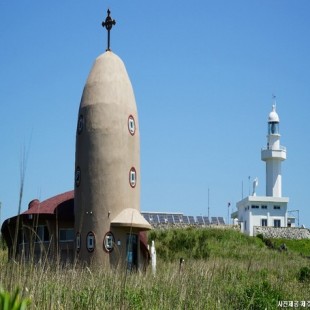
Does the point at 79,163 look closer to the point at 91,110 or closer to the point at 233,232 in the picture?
→ the point at 91,110

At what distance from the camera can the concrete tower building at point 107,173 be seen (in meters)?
19.5

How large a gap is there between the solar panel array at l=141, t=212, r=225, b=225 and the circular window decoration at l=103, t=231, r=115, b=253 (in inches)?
859

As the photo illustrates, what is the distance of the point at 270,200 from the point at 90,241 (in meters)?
32.4

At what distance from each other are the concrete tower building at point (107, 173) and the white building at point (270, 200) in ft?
91.8

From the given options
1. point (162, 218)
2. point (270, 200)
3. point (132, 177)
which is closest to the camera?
point (132, 177)

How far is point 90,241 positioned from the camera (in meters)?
19.6

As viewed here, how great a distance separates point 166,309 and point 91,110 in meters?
13.4

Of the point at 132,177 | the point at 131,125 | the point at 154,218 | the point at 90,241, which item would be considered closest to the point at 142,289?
the point at 90,241

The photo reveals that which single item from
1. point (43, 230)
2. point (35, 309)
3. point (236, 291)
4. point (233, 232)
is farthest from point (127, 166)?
point (233, 232)

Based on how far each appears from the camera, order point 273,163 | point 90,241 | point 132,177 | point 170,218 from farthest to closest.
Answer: point 273,163 < point 170,218 < point 132,177 < point 90,241

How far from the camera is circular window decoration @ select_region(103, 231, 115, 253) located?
63.4 feet

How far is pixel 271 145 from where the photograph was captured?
53.3 m

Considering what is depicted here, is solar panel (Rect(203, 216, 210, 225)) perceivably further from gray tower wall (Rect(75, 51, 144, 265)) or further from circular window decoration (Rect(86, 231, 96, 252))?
circular window decoration (Rect(86, 231, 96, 252))

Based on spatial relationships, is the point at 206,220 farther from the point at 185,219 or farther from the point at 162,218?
the point at 162,218
